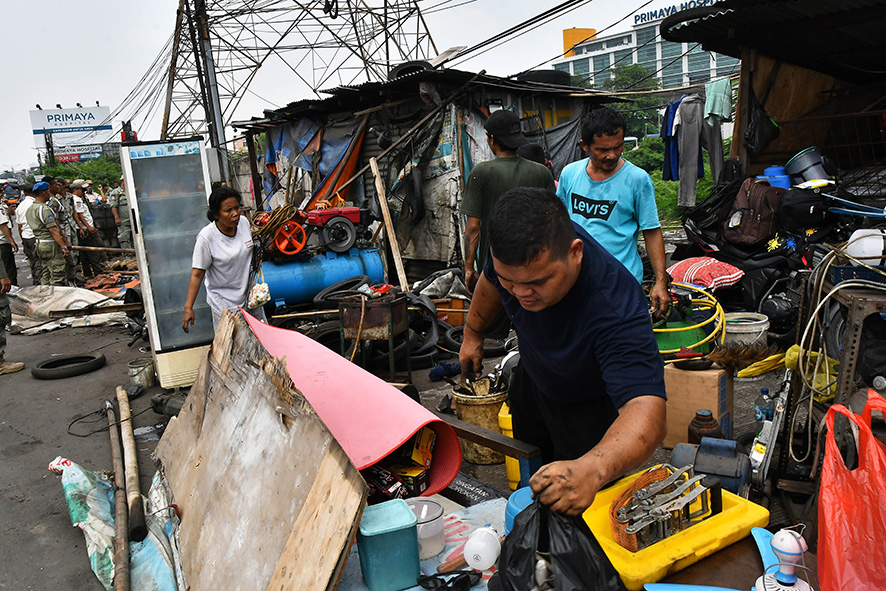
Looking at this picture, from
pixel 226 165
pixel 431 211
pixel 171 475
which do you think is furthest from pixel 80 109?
pixel 171 475

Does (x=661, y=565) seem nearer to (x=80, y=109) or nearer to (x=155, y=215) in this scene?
(x=155, y=215)

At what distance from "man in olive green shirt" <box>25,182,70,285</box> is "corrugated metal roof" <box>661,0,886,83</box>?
9635mm

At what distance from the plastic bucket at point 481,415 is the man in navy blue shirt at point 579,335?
71.8 inches

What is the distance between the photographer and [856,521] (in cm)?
177

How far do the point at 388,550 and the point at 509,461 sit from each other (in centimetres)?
166

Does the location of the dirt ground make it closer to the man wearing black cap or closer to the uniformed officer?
the man wearing black cap

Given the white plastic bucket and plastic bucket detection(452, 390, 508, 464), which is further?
plastic bucket detection(452, 390, 508, 464)

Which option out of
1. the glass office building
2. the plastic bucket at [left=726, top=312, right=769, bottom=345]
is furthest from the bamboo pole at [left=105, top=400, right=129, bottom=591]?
the glass office building

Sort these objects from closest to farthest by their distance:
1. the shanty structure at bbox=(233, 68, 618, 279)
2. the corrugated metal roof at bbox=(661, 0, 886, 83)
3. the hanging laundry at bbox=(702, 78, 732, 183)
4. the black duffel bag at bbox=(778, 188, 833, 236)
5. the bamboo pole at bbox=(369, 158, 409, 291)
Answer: the black duffel bag at bbox=(778, 188, 833, 236), the corrugated metal roof at bbox=(661, 0, 886, 83), the hanging laundry at bbox=(702, 78, 732, 183), the bamboo pole at bbox=(369, 158, 409, 291), the shanty structure at bbox=(233, 68, 618, 279)

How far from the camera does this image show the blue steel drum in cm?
815

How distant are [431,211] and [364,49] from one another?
8716mm

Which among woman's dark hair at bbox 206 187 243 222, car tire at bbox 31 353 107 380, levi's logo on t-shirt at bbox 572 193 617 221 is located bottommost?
car tire at bbox 31 353 107 380

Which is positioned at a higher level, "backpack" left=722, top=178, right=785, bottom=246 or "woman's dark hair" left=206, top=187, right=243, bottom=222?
"woman's dark hair" left=206, top=187, right=243, bottom=222

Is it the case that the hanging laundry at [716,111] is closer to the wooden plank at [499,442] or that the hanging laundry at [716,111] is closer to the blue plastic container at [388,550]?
the wooden plank at [499,442]
